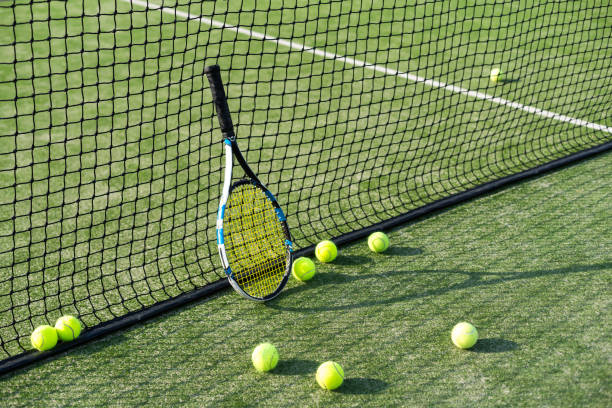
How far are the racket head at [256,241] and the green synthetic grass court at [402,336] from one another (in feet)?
0.43

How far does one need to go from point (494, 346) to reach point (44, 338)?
2.73 m

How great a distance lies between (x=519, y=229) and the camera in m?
5.29

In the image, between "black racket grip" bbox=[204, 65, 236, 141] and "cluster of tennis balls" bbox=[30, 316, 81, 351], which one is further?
"black racket grip" bbox=[204, 65, 236, 141]

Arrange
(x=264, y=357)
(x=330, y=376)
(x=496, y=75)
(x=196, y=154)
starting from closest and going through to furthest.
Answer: (x=330, y=376)
(x=264, y=357)
(x=196, y=154)
(x=496, y=75)

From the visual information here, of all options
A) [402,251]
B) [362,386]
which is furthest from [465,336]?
[402,251]

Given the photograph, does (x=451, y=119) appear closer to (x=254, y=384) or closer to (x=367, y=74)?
(x=367, y=74)

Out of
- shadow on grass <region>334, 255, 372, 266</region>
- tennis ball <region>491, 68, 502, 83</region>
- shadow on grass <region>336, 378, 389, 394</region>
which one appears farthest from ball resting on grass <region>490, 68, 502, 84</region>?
shadow on grass <region>336, 378, 389, 394</region>

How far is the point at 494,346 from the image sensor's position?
411cm

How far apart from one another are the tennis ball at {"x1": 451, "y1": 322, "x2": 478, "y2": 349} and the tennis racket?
1.19m

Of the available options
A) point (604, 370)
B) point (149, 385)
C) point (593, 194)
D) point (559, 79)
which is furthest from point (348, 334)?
point (559, 79)

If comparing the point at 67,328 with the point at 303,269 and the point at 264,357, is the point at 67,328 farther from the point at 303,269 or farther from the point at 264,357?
the point at 303,269

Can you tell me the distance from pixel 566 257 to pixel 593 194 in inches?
43.7

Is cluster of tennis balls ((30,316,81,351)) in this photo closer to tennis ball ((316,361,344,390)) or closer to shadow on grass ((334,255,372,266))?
tennis ball ((316,361,344,390))

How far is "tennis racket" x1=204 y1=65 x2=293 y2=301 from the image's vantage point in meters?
4.41
